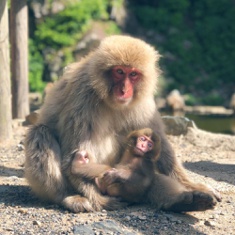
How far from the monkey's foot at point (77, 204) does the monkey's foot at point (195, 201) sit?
30.6 inches

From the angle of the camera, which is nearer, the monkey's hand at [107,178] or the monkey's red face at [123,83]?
the monkey's hand at [107,178]

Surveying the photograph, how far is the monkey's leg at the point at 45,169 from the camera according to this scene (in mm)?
5648

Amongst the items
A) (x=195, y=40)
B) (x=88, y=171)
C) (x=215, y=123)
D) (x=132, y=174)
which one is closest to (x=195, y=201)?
(x=132, y=174)

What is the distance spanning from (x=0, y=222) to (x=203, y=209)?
1.72 meters

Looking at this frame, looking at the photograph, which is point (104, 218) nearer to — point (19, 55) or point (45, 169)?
point (45, 169)

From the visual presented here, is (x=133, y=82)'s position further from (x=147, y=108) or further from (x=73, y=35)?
(x=73, y=35)

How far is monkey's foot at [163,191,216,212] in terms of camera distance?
5.30 meters

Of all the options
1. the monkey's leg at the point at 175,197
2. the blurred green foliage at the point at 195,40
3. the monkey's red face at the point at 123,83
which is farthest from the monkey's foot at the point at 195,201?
the blurred green foliage at the point at 195,40

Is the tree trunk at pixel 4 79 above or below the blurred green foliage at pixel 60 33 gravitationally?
below

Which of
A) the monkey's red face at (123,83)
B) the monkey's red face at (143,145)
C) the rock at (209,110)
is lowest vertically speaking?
the rock at (209,110)

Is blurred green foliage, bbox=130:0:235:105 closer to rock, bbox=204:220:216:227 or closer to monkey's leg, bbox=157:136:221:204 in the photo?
monkey's leg, bbox=157:136:221:204

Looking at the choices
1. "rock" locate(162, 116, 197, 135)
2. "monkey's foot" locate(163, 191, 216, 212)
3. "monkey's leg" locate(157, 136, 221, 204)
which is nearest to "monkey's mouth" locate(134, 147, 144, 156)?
"monkey's leg" locate(157, 136, 221, 204)

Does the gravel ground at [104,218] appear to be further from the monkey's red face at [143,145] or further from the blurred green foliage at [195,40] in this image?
the blurred green foliage at [195,40]

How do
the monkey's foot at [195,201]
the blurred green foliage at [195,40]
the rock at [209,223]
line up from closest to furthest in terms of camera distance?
the monkey's foot at [195,201]
the rock at [209,223]
the blurred green foliage at [195,40]
